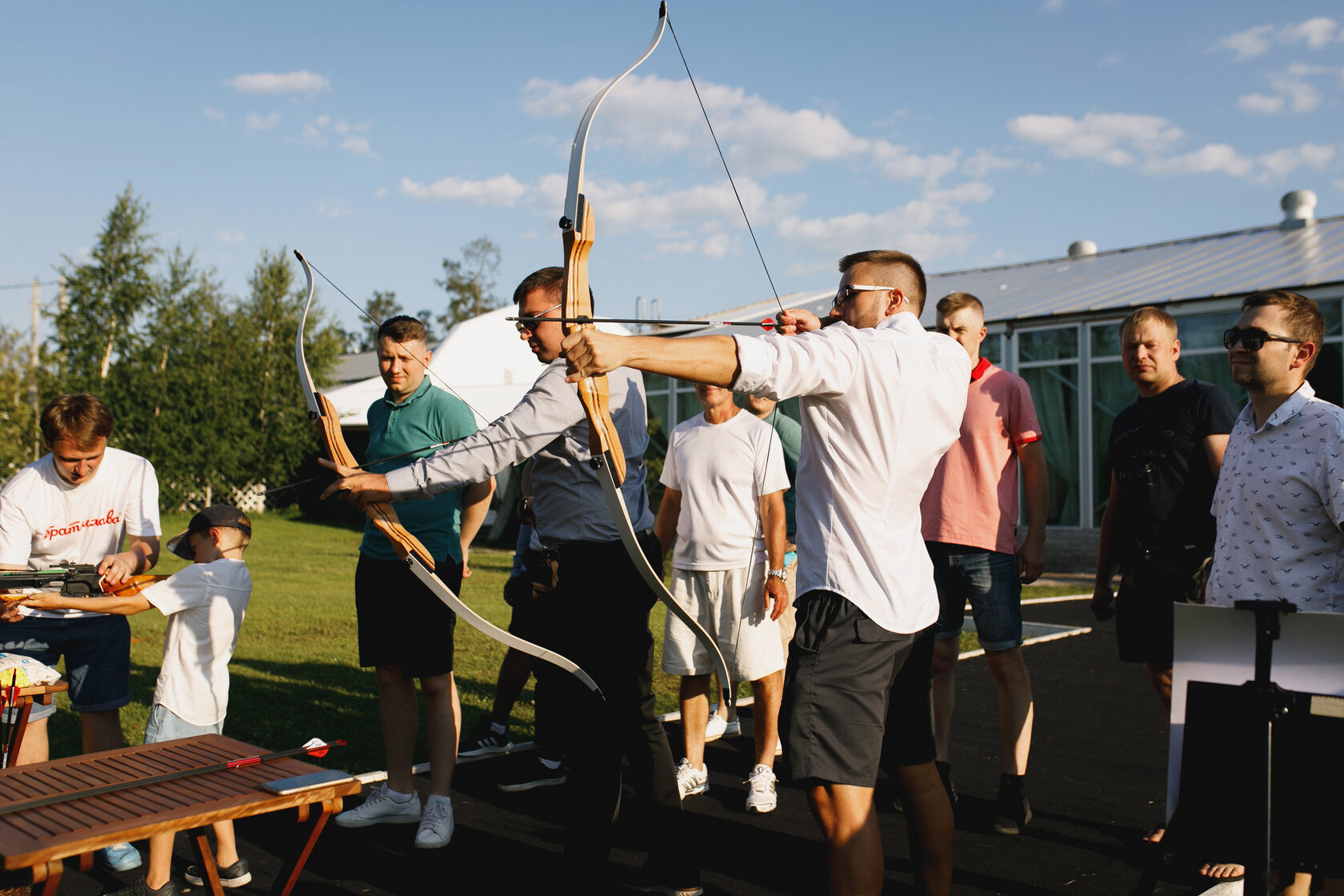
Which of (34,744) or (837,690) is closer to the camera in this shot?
(837,690)

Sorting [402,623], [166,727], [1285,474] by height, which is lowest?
[166,727]

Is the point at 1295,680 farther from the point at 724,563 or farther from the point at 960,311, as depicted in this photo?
the point at 724,563

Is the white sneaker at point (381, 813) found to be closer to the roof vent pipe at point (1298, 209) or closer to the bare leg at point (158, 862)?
the bare leg at point (158, 862)

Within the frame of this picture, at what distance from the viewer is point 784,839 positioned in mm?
3803

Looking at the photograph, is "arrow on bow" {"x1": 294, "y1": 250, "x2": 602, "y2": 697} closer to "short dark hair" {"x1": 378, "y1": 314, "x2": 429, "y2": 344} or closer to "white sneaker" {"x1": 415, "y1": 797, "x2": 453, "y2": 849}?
"short dark hair" {"x1": 378, "y1": 314, "x2": 429, "y2": 344}

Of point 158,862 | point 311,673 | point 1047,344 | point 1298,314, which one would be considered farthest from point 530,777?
point 1047,344

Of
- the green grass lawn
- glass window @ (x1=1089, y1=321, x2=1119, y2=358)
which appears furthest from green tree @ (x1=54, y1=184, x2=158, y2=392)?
glass window @ (x1=1089, y1=321, x2=1119, y2=358)

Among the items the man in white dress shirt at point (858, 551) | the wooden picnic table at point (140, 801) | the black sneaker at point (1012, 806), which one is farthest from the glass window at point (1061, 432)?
the wooden picnic table at point (140, 801)

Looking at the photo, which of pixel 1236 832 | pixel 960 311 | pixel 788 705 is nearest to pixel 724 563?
pixel 960 311

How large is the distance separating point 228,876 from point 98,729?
2.92ft

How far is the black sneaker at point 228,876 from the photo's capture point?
3.33 meters

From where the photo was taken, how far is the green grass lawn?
532 centimetres

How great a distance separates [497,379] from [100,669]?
2249 cm

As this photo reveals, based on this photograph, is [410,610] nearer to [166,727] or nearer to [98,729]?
[166,727]
